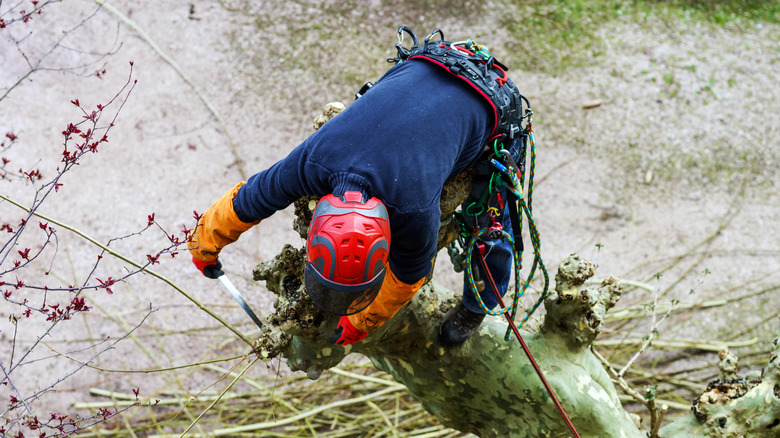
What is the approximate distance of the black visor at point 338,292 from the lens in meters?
1.79

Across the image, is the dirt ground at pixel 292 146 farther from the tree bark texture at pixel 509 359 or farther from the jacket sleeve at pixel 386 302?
the jacket sleeve at pixel 386 302

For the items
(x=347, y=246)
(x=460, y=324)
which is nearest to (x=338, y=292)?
(x=347, y=246)

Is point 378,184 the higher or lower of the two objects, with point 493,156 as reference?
higher

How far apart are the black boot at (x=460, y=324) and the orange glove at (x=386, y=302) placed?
0.48 meters

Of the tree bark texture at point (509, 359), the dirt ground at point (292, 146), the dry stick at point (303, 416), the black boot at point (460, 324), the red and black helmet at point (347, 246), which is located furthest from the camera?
the dirt ground at point (292, 146)

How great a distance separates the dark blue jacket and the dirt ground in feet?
6.72

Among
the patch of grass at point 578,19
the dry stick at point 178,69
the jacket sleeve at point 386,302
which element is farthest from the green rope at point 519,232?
the patch of grass at point 578,19

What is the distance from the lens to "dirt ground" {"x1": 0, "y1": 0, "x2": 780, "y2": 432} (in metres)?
3.96

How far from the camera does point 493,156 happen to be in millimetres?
2193

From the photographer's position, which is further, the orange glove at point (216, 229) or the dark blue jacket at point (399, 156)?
the orange glove at point (216, 229)

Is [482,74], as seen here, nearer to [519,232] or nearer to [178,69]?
[519,232]

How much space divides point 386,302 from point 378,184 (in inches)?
18.2

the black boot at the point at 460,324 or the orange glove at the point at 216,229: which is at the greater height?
the orange glove at the point at 216,229

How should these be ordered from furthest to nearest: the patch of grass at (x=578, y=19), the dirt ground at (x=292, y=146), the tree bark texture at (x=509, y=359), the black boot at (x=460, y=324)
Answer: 1. the patch of grass at (x=578, y=19)
2. the dirt ground at (x=292, y=146)
3. the black boot at (x=460, y=324)
4. the tree bark texture at (x=509, y=359)
